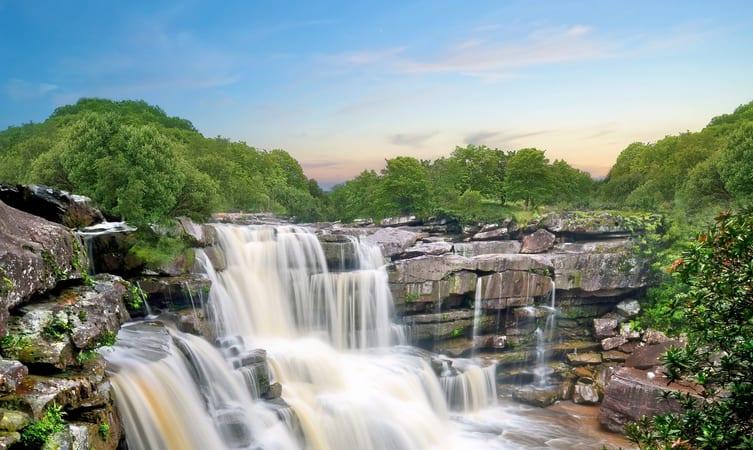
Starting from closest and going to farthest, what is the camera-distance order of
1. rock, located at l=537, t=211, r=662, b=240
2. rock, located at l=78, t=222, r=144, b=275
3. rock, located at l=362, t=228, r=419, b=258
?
rock, located at l=78, t=222, r=144, b=275 < rock, located at l=362, t=228, r=419, b=258 < rock, located at l=537, t=211, r=662, b=240

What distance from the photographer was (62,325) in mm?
8805

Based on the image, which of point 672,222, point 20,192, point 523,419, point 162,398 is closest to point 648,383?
point 523,419

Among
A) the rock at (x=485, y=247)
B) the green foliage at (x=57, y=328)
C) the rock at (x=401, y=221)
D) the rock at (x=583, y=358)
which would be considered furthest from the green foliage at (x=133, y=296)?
the rock at (x=583, y=358)

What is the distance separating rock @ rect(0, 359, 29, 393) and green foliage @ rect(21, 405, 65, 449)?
611 millimetres

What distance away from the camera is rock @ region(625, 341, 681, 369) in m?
19.5

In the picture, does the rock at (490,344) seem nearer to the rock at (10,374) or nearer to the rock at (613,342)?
the rock at (613,342)

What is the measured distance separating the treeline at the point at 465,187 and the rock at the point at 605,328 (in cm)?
811

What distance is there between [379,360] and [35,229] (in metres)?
14.2

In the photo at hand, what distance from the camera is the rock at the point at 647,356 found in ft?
64.1

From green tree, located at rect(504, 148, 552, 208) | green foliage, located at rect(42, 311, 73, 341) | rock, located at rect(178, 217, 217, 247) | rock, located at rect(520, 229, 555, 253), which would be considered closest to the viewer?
green foliage, located at rect(42, 311, 73, 341)

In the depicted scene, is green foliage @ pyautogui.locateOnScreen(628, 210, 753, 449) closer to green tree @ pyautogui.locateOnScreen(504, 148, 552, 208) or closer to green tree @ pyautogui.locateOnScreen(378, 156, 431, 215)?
green tree @ pyautogui.locateOnScreen(378, 156, 431, 215)

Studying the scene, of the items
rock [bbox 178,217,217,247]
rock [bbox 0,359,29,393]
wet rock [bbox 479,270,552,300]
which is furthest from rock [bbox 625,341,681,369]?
rock [bbox 0,359,29,393]

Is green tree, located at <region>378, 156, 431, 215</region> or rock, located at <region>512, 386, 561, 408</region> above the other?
green tree, located at <region>378, 156, 431, 215</region>

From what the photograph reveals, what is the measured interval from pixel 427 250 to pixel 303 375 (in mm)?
10182
